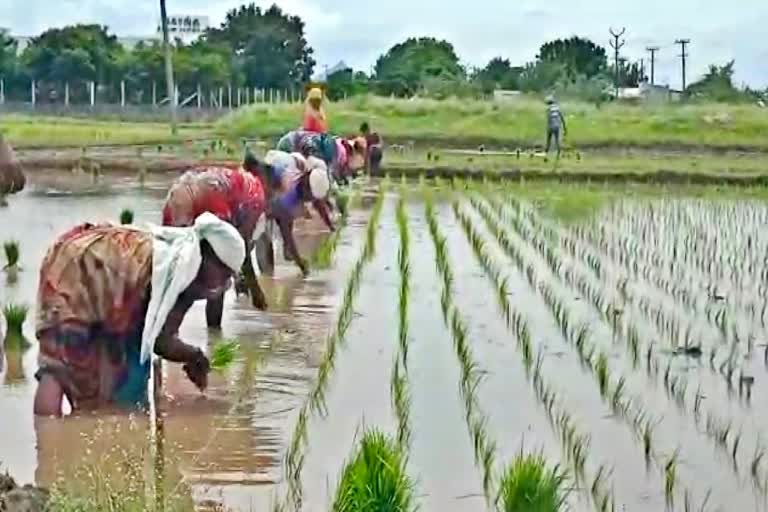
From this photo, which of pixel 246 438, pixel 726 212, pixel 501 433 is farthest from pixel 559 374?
pixel 726 212

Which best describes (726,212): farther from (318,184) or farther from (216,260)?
(216,260)

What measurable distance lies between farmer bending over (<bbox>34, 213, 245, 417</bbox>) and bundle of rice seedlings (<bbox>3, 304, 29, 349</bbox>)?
1306mm

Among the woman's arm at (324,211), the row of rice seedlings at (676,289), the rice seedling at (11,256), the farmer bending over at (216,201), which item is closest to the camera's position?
the farmer bending over at (216,201)

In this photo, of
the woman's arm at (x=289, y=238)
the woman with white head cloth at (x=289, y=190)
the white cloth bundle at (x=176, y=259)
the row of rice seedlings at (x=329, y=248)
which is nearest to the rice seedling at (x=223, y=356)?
the white cloth bundle at (x=176, y=259)

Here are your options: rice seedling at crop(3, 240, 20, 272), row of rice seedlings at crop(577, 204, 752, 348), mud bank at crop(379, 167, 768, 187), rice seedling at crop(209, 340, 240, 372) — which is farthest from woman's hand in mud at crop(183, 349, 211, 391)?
mud bank at crop(379, 167, 768, 187)

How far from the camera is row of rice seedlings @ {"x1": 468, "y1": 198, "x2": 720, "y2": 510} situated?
5.15 metres

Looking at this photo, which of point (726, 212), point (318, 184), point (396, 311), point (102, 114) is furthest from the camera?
point (102, 114)

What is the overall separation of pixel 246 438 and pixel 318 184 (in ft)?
15.6

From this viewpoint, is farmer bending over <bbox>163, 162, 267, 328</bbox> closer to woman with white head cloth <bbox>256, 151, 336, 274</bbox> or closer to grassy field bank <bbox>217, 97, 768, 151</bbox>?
woman with white head cloth <bbox>256, 151, 336, 274</bbox>

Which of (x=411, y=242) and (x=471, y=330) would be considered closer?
(x=471, y=330)

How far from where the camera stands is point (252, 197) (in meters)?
7.43

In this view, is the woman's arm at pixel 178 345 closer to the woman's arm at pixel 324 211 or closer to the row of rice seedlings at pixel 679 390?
the row of rice seedlings at pixel 679 390

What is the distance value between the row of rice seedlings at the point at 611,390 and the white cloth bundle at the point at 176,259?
5.23 ft

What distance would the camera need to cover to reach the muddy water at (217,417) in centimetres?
462
